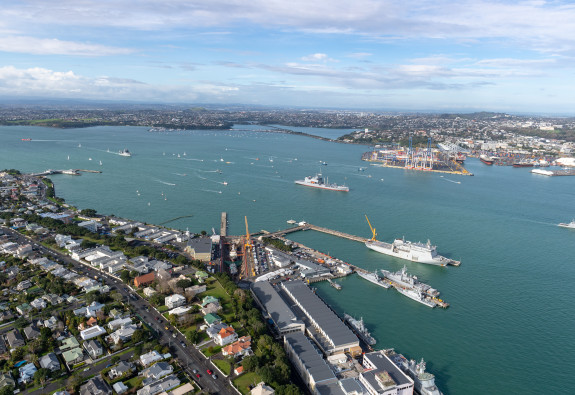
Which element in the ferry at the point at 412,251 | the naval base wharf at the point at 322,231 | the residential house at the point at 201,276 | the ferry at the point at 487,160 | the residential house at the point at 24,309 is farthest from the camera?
the ferry at the point at 487,160

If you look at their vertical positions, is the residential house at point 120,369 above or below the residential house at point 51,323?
below

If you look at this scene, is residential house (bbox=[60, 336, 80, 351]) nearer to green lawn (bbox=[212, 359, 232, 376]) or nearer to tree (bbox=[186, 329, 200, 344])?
tree (bbox=[186, 329, 200, 344])

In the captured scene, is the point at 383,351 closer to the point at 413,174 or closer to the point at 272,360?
the point at 272,360

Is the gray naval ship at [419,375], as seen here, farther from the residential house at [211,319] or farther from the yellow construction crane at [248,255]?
the yellow construction crane at [248,255]

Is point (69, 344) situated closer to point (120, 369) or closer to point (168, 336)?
point (120, 369)

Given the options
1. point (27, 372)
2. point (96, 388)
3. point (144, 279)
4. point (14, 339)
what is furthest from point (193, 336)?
point (14, 339)

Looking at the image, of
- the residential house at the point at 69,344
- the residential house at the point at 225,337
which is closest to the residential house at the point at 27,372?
the residential house at the point at 69,344

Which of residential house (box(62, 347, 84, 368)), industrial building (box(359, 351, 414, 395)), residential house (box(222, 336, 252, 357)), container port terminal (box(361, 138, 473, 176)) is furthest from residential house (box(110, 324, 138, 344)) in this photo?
container port terminal (box(361, 138, 473, 176))
